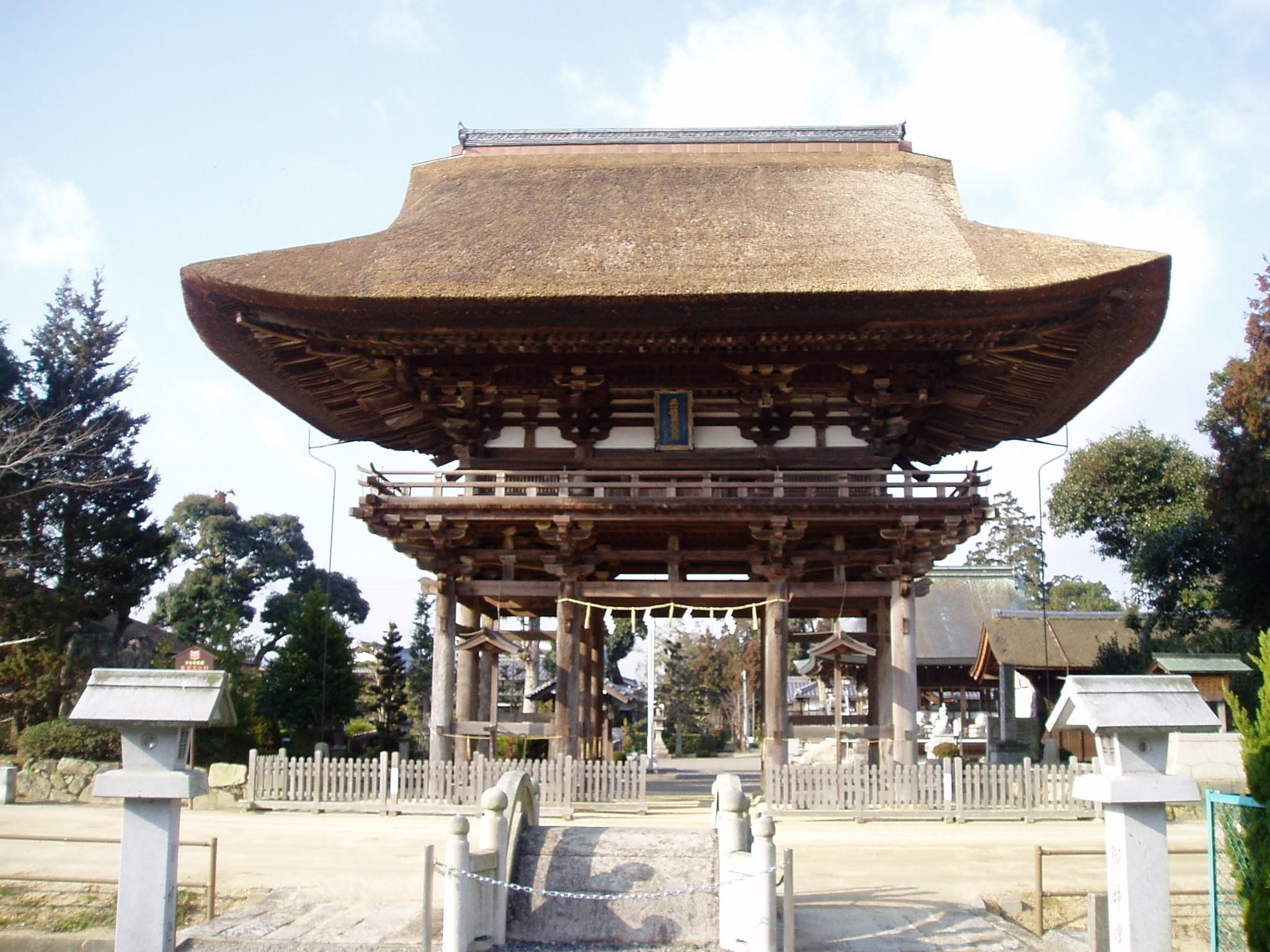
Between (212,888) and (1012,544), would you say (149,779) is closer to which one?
(212,888)

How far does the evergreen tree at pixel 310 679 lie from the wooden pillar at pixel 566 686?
10376 millimetres

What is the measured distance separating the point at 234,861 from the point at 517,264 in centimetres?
861

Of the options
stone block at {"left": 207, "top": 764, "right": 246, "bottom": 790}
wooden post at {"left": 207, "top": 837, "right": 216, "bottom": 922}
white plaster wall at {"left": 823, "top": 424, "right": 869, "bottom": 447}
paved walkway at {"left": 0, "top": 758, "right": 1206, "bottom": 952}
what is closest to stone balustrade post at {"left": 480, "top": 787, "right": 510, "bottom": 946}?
paved walkway at {"left": 0, "top": 758, "right": 1206, "bottom": 952}

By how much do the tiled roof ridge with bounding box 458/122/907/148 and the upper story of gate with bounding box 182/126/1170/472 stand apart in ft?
3.74

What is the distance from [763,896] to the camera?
786 cm

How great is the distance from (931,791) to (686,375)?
23.4 ft

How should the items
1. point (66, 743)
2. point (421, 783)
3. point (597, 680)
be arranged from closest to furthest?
point (421, 783), point (597, 680), point (66, 743)

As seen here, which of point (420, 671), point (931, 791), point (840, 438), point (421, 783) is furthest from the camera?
point (420, 671)

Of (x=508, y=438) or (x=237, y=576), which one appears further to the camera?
(x=237, y=576)

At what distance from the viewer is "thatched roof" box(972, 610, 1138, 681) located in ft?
92.0

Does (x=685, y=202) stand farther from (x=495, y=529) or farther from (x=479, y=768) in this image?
(x=479, y=768)

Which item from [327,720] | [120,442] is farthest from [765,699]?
[120,442]

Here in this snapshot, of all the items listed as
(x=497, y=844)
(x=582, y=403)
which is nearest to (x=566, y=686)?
(x=582, y=403)

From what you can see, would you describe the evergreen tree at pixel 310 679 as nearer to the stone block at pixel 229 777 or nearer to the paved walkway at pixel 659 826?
the stone block at pixel 229 777
